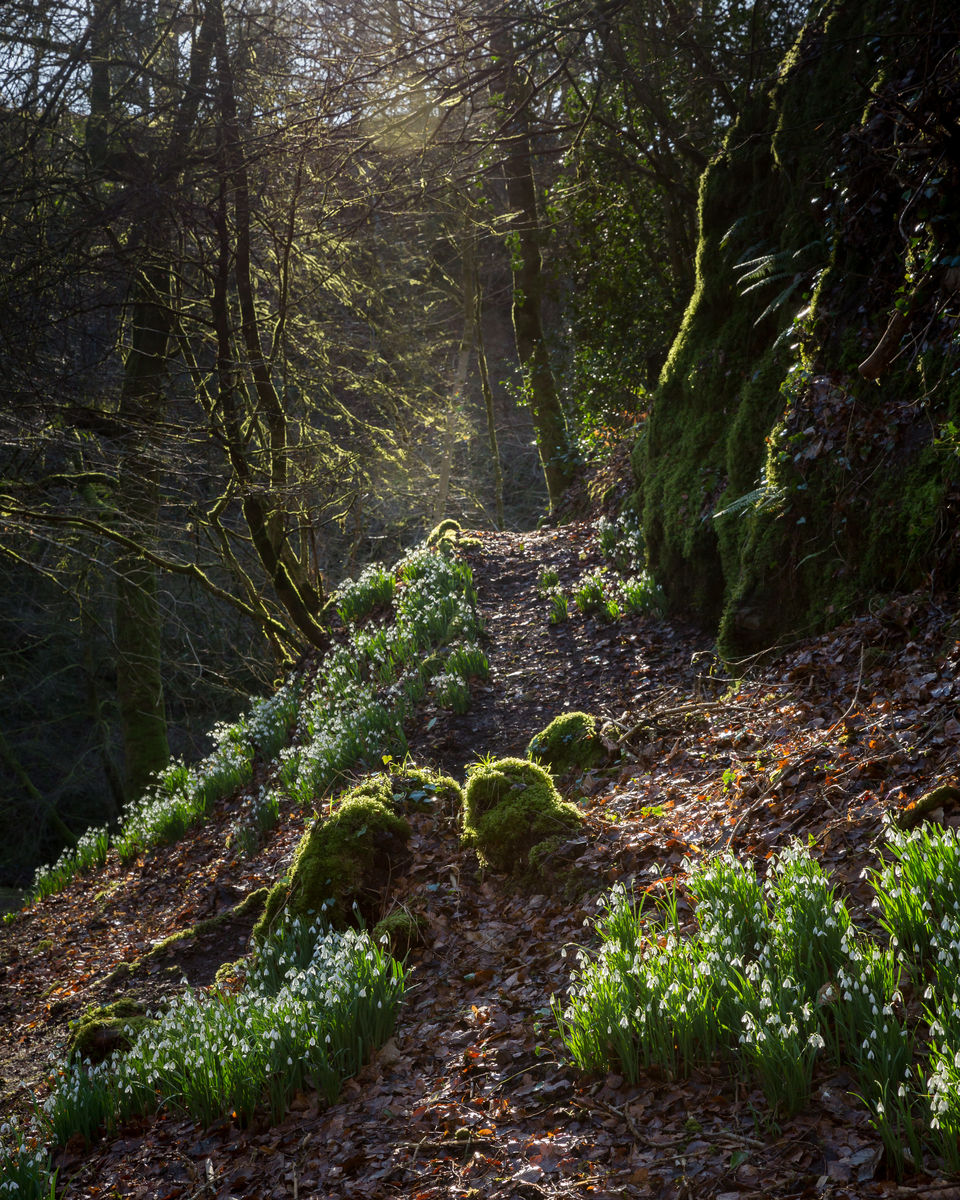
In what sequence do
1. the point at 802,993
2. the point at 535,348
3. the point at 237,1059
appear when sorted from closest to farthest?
the point at 802,993 < the point at 237,1059 < the point at 535,348

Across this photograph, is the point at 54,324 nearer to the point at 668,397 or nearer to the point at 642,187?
the point at 668,397

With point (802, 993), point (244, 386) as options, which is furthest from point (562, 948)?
point (244, 386)

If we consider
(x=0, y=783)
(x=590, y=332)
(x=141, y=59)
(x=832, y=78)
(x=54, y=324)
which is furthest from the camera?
(x=0, y=783)

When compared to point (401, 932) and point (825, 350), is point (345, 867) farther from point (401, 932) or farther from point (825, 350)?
point (825, 350)

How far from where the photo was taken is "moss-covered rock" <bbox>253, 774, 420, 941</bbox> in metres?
4.58

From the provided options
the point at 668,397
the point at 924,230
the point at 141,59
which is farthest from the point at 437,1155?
the point at 141,59

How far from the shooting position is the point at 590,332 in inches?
487

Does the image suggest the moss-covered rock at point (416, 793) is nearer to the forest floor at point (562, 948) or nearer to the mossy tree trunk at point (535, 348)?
the forest floor at point (562, 948)

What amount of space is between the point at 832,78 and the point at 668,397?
9.05ft

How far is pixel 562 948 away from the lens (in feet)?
11.2

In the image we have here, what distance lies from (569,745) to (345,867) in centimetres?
180

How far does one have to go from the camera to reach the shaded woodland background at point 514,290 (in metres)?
5.30

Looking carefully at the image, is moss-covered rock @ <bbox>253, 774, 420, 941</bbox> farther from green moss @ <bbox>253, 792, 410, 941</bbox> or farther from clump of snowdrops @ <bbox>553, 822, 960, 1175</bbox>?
clump of snowdrops @ <bbox>553, 822, 960, 1175</bbox>

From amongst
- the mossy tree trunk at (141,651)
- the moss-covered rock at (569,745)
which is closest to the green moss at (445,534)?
the mossy tree trunk at (141,651)
